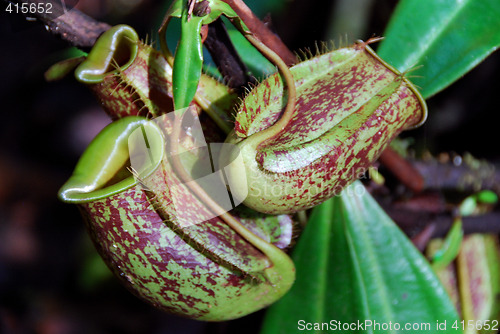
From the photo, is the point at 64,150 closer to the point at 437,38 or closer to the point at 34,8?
the point at 34,8

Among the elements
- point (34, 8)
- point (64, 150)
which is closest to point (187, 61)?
point (34, 8)

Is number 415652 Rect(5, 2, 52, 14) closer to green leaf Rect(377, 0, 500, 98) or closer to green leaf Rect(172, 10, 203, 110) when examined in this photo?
green leaf Rect(172, 10, 203, 110)

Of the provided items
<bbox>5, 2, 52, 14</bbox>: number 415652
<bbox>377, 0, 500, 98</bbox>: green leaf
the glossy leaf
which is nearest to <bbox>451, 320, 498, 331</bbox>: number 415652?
the glossy leaf

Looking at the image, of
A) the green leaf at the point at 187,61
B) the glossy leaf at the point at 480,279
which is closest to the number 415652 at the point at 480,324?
the glossy leaf at the point at 480,279

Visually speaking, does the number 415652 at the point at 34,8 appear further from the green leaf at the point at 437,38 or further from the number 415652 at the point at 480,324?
the number 415652 at the point at 480,324

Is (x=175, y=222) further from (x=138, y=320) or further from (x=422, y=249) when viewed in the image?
(x=138, y=320)
